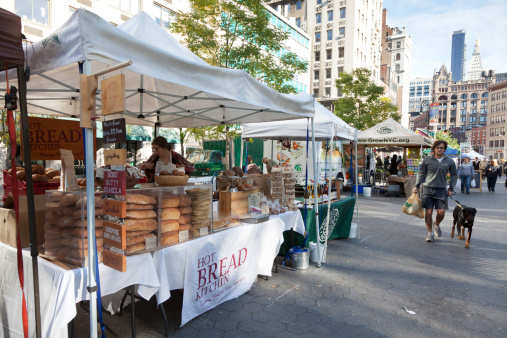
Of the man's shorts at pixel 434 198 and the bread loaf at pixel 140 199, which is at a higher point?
the bread loaf at pixel 140 199

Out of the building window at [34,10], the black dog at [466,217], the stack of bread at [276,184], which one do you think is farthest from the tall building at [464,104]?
the stack of bread at [276,184]

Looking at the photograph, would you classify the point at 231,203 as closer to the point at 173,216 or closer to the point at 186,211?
the point at 186,211

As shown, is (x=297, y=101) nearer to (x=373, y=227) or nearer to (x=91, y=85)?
(x=91, y=85)

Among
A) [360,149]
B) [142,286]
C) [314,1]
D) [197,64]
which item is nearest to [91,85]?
[197,64]

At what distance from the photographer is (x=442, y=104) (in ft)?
424

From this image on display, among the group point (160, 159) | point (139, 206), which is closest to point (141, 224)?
point (139, 206)

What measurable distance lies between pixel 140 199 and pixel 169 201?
0.28 metres

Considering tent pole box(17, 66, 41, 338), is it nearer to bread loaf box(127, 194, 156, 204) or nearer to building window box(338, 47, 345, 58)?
bread loaf box(127, 194, 156, 204)

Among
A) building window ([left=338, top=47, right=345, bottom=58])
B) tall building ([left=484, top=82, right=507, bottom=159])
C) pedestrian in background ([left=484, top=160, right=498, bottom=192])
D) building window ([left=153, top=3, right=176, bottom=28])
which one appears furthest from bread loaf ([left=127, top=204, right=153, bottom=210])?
tall building ([left=484, top=82, right=507, bottom=159])

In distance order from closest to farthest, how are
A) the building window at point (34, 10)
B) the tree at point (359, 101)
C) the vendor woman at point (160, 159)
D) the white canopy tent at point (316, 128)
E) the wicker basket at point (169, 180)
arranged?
the wicker basket at point (169, 180) < the vendor woman at point (160, 159) < the white canopy tent at point (316, 128) < the building window at point (34, 10) < the tree at point (359, 101)

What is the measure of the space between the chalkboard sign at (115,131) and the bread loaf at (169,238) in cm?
97

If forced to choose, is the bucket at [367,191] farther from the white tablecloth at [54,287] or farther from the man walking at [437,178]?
the white tablecloth at [54,287]

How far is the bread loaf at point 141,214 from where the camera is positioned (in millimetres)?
2422

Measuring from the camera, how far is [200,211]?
305 cm
